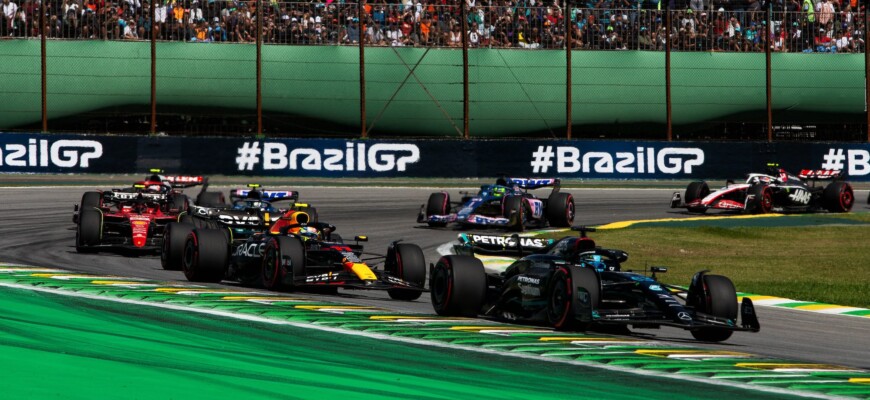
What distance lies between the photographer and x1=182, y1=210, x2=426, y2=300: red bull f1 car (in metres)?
16.5

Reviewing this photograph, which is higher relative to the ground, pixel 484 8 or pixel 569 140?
pixel 484 8

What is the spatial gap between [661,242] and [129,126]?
15397 mm

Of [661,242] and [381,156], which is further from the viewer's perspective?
[381,156]

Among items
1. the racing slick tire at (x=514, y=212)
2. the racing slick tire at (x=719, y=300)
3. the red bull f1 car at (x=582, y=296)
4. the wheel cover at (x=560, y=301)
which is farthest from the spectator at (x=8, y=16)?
the racing slick tire at (x=719, y=300)

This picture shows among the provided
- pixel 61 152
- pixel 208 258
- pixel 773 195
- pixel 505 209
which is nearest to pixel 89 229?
pixel 208 258

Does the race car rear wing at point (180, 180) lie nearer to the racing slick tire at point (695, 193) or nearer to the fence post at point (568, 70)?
the racing slick tire at point (695, 193)

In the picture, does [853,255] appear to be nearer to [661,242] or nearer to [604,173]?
[661,242]

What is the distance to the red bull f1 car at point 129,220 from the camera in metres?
22.0

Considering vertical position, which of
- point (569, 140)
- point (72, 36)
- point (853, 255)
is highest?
Result: point (72, 36)

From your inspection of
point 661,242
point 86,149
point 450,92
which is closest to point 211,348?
point 661,242

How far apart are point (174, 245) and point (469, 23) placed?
19.1m

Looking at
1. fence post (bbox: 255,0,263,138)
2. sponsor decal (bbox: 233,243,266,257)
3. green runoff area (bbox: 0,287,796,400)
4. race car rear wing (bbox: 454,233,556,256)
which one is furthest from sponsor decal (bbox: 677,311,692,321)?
fence post (bbox: 255,0,263,138)

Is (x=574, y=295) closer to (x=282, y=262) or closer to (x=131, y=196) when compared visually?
(x=282, y=262)

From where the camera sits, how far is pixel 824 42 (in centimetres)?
3869
